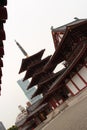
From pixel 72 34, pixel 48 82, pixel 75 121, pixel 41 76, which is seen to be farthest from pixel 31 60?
pixel 75 121

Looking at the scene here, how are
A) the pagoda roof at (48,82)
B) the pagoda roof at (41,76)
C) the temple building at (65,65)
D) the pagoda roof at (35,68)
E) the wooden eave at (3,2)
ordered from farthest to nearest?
1. the pagoda roof at (35,68)
2. the pagoda roof at (41,76)
3. the pagoda roof at (48,82)
4. the temple building at (65,65)
5. the wooden eave at (3,2)

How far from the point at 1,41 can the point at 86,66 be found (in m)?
17.9

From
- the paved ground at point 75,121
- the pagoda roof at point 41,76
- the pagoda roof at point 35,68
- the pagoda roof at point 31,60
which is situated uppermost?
the pagoda roof at point 31,60

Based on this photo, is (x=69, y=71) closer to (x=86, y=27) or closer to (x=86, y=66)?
(x=86, y=66)

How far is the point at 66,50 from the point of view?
26.7 metres

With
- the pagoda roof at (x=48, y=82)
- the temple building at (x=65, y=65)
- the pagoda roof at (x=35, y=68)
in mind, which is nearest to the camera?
Answer: the temple building at (x=65, y=65)

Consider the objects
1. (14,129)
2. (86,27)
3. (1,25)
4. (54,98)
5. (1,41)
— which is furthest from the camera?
(14,129)

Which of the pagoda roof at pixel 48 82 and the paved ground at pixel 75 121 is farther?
the pagoda roof at pixel 48 82

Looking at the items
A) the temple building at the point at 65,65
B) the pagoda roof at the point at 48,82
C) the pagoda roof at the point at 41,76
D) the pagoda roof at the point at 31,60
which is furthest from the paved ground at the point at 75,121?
the pagoda roof at the point at 31,60

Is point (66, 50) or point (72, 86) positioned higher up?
point (66, 50)

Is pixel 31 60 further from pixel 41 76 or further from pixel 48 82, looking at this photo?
pixel 48 82

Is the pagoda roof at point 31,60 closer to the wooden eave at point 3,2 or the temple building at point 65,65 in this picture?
the temple building at point 65,65

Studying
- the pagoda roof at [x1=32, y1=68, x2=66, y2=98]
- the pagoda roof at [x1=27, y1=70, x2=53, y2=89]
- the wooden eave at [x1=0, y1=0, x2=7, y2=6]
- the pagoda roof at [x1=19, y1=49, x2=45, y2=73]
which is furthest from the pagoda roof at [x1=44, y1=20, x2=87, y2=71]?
the wooden eave at [x1=0, y1=0, x2=7, y2=6]

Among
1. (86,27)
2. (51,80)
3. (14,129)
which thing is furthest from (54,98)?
(14,129)
